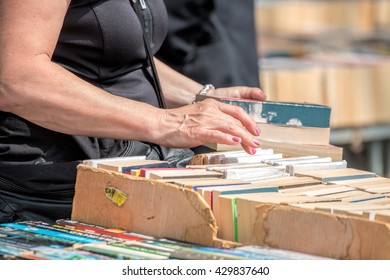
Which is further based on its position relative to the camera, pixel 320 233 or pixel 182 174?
pixel 182 174

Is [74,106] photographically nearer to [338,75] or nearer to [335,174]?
[335,174]

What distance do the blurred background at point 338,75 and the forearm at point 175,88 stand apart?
102 inches

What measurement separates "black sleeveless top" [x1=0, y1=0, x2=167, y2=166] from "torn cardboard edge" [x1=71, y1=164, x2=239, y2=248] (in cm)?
25

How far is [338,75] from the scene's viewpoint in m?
6.25

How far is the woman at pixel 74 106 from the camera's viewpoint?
238 centimetres

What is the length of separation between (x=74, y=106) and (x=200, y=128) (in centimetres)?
31

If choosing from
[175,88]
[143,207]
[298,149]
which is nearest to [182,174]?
[143,207]

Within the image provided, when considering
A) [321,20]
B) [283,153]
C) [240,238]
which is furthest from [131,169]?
[321,20]

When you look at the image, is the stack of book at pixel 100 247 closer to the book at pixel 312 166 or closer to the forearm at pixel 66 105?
the forearm at pixel 66 105

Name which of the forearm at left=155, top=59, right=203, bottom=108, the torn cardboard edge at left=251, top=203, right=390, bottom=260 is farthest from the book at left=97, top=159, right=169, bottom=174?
the forearm at left=155, top=59, right=203, bottom=108

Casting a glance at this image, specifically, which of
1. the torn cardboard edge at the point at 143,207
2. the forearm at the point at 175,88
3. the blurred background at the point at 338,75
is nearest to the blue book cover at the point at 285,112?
the forearm at the point at 175,88

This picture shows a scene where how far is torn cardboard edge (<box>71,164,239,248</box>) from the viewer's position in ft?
7.02

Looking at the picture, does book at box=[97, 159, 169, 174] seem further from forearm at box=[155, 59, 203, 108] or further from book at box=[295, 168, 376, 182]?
forearm at box=[155, 59, 203, 108]

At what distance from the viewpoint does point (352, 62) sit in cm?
667
